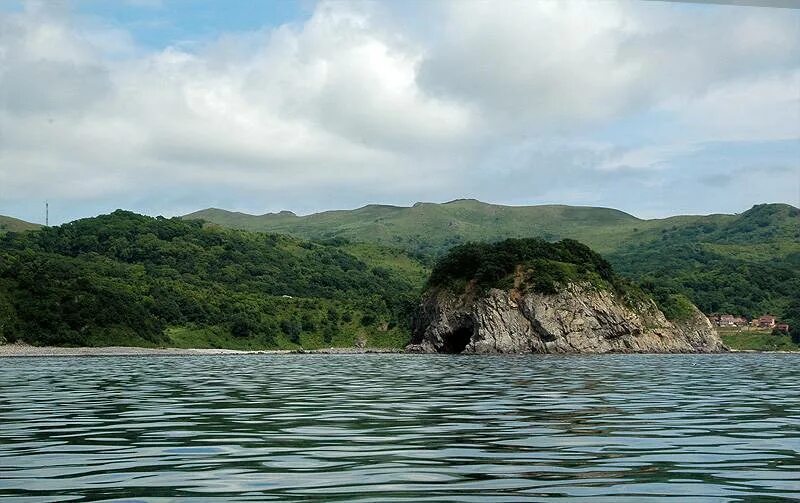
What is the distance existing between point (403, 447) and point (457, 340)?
5213 inches

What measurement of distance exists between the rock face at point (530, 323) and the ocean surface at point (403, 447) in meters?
104

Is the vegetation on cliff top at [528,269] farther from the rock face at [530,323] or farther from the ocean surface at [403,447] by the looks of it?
the ocean surface at [403,447]

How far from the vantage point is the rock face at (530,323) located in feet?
472

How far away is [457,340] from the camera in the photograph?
152 meters

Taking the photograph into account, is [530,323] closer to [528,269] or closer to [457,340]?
[528,269]

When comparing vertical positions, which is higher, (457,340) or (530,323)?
(530,323)

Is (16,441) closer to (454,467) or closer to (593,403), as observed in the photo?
(454,467)

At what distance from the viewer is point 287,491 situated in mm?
14844

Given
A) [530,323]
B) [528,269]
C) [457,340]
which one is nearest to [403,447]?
[530,323]

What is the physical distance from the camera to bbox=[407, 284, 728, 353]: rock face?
144m

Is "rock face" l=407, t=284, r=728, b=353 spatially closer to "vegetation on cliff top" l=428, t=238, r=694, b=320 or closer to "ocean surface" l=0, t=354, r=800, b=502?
"vegetation on cliff top" l=428, t=238, r=694, b=320

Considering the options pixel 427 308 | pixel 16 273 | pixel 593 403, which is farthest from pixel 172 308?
pixel 593 403

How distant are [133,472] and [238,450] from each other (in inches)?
143

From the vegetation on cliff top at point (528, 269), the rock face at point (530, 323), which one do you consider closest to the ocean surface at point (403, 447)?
the rock face at point (530, 323)
